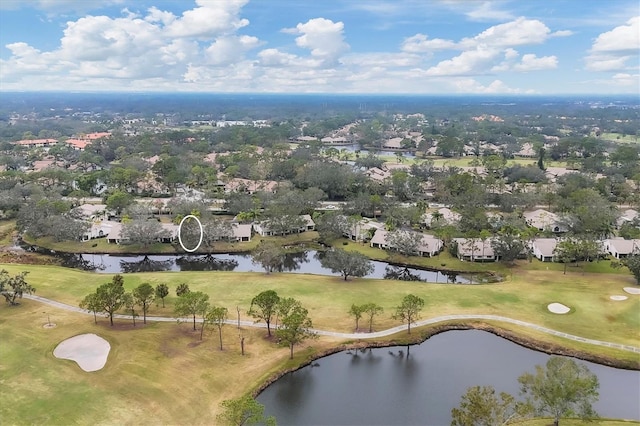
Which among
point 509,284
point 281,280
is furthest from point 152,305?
point 509,284

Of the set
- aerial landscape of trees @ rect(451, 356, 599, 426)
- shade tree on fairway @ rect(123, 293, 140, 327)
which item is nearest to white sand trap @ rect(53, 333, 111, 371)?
shade tree on fairway @ rect(123, 293, 140, 327)

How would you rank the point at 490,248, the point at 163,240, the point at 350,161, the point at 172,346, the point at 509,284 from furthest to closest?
the point at 350,161 → the point at 163,240 → the point at 490,248 → the point at 509,284 → the point at 172,346

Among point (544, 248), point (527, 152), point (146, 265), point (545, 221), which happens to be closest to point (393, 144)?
point (527, 152)

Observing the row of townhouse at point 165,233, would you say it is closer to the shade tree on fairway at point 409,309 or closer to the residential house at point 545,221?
the shade tree on fairway at point 409,309

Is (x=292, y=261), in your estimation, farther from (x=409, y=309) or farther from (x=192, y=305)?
(x=409, y=309)

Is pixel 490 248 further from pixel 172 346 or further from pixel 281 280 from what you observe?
pixel 172 346

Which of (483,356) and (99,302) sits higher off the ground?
(99,302)

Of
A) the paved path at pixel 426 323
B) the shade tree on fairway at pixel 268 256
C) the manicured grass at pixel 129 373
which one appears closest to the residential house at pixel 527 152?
the paved path at pixel 426 323
